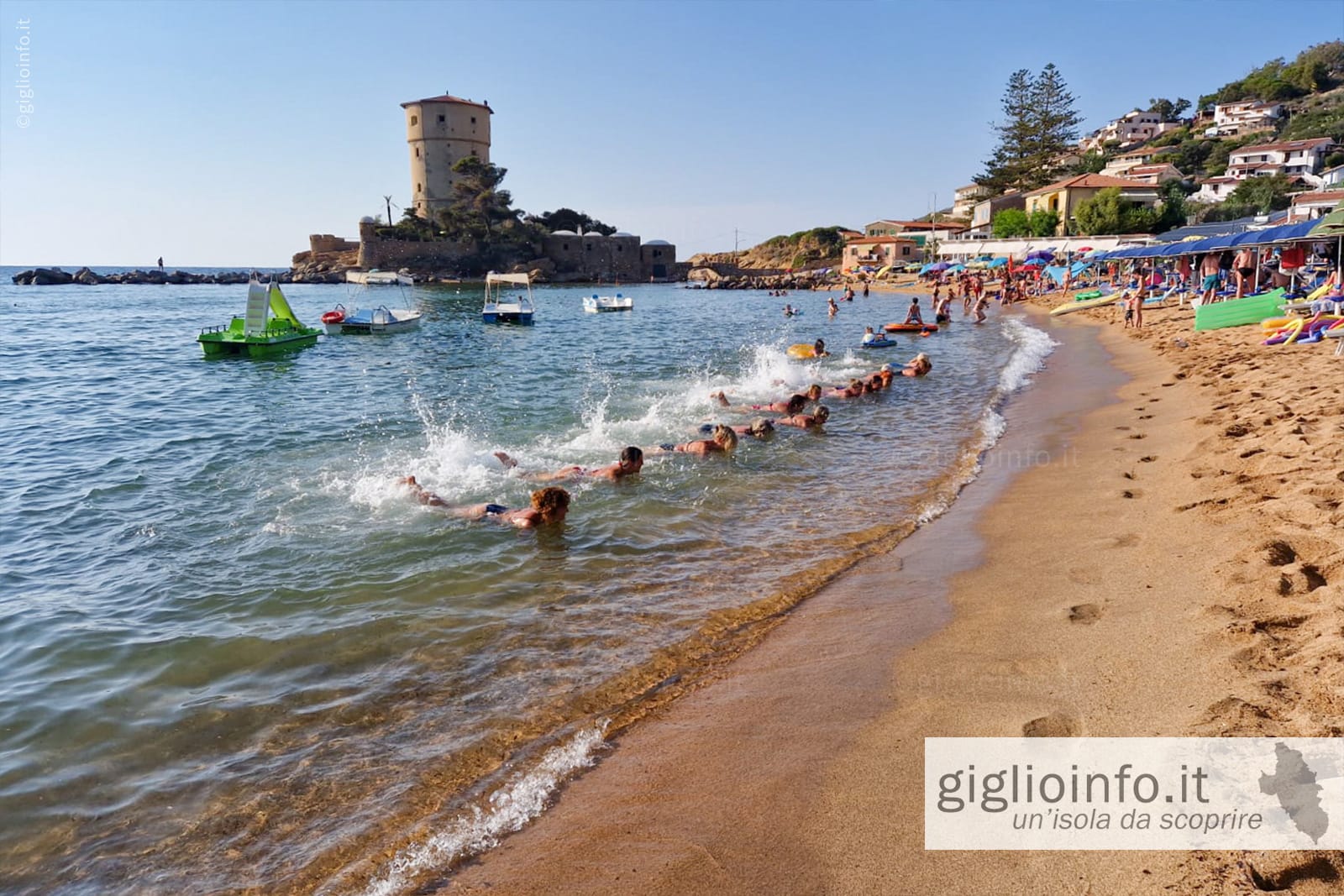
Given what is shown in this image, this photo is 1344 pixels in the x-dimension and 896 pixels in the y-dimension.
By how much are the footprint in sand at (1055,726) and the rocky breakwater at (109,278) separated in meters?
103

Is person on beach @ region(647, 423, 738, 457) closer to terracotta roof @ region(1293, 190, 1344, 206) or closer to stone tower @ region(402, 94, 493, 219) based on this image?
terracotta roof @ region(1293, 190, 1344, 206)

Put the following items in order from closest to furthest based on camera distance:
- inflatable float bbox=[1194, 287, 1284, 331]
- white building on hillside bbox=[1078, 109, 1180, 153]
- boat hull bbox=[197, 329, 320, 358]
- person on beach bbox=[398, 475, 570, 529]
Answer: person on beach bbox=[398, 475, 570, 529] < inflatable float bbox=[1194, 287, 1284, 331] < boat hull bbox=[197, 329, 320, 358] < white building on hillside bbox=[1078, 109, 1180, 153]

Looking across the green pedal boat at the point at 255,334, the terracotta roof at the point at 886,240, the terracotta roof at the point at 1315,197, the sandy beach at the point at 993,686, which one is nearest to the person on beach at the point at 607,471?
the sandy beach at the point at 993,686

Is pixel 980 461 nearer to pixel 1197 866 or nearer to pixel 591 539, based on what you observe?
pixel 591 539

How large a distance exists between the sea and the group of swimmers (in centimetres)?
20

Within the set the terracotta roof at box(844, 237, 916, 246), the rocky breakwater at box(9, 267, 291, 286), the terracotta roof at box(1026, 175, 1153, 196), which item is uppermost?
the terracotta roof at box(1026, 175, 1153, 196)

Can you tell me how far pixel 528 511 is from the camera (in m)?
8.46

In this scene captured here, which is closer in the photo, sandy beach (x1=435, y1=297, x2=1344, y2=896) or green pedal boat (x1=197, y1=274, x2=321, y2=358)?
sandy beach (x1=435, y1=297, x2=1344, y2=896)

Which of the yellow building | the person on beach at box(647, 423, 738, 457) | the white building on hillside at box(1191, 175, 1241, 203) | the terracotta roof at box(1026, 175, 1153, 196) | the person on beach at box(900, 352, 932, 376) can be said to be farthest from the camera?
the white building on hillside at box(1191, 175, 1241, 203)

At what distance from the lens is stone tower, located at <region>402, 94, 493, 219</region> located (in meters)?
86.9

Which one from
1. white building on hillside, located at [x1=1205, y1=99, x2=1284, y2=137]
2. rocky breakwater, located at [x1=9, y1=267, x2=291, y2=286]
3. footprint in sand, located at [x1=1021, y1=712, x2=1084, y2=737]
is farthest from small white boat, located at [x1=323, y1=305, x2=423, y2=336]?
white building on hillside, located at [x1=1205, y1=99, x2=1284, y2=137]

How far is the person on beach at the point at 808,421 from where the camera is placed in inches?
538

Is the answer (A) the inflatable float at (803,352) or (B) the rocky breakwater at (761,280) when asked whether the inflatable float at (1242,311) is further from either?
(B) the rocky breakwater at (761,280)

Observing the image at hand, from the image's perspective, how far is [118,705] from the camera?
16.7 feet
